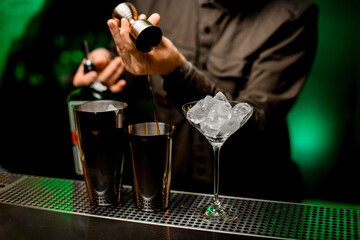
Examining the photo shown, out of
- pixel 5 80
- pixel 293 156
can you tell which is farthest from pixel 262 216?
pixel 5 80

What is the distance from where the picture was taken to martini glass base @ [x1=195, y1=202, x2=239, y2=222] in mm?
1326

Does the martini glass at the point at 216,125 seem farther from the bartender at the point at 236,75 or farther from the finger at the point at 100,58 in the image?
the finger at the point at 100,58

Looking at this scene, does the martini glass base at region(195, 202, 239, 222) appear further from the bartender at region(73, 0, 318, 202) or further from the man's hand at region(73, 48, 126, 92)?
the man's hand at region(73, 48, 126, 92)

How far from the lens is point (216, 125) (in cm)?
123

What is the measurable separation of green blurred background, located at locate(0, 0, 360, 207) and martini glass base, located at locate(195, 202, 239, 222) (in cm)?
62

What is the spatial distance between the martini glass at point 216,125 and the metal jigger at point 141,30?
0.28 m

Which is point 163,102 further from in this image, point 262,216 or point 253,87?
point 262,216

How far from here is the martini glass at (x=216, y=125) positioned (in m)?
1.23

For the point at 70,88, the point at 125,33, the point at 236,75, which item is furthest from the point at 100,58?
the point at 236,75

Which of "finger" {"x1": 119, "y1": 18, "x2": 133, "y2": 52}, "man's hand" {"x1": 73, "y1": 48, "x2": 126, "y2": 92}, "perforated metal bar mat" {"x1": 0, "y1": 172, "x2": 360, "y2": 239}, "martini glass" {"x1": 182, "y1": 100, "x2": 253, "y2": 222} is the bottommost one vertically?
"perforated metal bar mat" {"x1": 0, "y1": 172, "x2": 360, "y2": 239}

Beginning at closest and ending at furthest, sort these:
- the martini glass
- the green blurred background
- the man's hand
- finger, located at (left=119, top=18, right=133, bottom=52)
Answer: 1. the martini glass
2. finger, located at (left=119, top=18, right=133, bottom=52)
3. the green blurred background
4. the man's hand

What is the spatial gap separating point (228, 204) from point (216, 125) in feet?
1.29

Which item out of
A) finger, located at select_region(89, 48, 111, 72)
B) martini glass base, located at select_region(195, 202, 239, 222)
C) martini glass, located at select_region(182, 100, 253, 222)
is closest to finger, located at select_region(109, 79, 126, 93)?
finger, located at select_region(89, 48, 111, 72)

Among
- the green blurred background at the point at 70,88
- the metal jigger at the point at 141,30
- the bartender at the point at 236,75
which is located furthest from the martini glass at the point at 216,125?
the green blurred background at the point at 70,88
